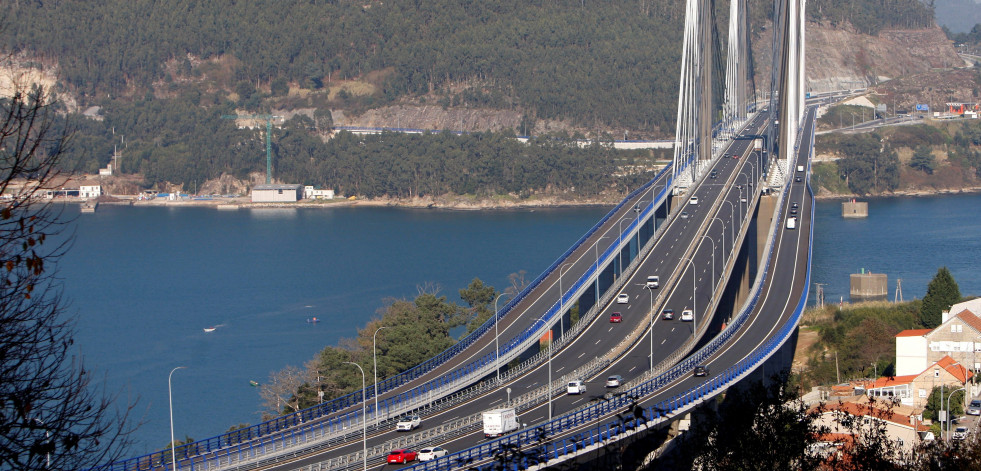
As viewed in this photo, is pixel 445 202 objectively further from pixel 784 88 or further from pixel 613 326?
pixel 613 326

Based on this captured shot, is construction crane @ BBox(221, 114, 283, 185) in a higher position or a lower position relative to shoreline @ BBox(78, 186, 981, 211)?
higher

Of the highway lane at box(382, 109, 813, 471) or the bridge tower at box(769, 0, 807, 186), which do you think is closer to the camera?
the highway lane at box(382, 109, 813, 471)

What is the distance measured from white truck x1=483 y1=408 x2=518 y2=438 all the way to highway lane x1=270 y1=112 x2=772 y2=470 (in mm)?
1227

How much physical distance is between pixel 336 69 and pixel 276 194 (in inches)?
1047

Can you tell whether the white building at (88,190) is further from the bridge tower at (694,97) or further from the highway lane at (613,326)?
the highway lane at (613,326)

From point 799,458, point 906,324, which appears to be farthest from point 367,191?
point 799,458

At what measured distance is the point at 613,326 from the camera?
99.7ft

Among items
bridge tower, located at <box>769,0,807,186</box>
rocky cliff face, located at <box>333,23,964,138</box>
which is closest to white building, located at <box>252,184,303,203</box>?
rocky cliff face, located at <box>333,23,964,138</box>

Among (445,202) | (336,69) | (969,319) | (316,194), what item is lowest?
(969,319)

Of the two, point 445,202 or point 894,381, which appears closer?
point 894,381

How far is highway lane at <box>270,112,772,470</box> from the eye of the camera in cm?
2306

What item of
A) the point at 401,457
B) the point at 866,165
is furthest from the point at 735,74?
the point at 401,457

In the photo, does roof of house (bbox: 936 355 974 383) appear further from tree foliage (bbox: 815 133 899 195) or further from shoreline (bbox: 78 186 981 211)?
tree foliage (bbox: 815 133 899 195)

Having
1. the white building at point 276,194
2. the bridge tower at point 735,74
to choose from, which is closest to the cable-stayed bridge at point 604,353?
the bridge tower at point 735,74
